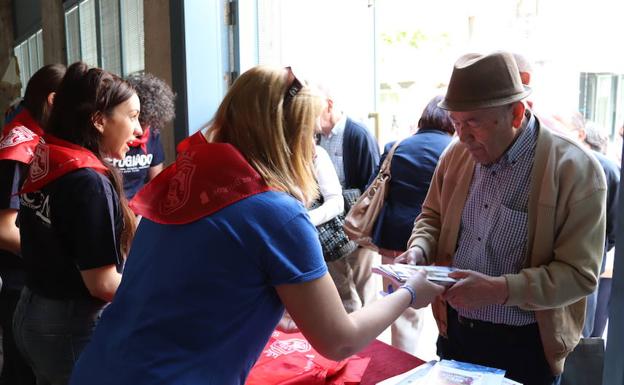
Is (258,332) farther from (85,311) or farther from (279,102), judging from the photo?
(85,311)

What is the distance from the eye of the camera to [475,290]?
1.74 m

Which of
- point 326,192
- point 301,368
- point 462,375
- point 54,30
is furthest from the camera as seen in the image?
point 54,30

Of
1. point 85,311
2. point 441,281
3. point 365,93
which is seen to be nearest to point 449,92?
point 441,281

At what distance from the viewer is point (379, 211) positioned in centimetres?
325

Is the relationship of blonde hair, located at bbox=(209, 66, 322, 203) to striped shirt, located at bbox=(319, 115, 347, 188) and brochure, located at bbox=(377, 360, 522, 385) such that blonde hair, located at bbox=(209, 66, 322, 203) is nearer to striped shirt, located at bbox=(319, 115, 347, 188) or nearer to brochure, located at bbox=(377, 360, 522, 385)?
brochure, located at bbox=(377, 360, 522, 385)

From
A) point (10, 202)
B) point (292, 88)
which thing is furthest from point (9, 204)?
point (292, 88)

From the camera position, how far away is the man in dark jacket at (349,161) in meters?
3.72

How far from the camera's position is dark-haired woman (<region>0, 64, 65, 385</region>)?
249cm

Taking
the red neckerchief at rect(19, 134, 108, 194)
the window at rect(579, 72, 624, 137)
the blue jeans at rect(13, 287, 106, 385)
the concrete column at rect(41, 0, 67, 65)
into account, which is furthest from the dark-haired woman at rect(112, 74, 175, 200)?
the concrete column at rect(41, 0, 67, 65)

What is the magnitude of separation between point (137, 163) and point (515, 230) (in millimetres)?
2490

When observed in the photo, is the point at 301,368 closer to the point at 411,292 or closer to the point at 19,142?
the point at 411,292

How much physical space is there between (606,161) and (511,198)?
5.07 feet

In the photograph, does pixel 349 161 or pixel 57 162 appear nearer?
pixel 57 162

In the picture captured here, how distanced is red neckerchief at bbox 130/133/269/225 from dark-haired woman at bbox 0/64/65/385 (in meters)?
1.34
